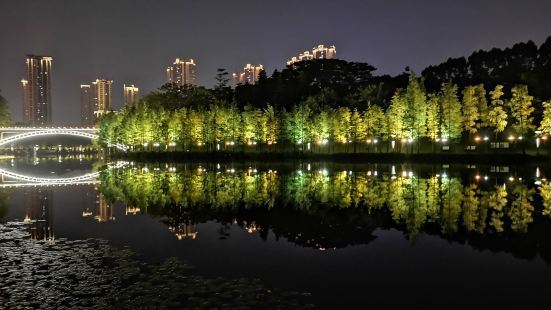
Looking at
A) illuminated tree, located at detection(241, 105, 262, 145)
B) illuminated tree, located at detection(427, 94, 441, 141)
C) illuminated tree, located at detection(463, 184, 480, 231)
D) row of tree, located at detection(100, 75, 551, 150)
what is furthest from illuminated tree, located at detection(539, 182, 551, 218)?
illuminated tree, located at detection(241, 105, 262, 145)

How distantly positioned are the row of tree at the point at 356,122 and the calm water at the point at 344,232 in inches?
1440

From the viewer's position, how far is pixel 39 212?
92.2 ft

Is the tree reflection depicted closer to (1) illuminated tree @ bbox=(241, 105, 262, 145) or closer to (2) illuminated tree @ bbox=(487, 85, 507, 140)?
(2) illuminated tree @ bbox=(487, 85, 507, 140)

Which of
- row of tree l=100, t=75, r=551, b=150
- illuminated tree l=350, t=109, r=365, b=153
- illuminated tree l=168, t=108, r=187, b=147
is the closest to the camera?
row of tree l=100, t=75, r=551, b=150

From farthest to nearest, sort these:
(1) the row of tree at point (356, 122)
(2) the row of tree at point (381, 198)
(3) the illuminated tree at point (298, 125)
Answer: (3) the illuminated tree at point (298, 125), (1) the row of tree at point (356, 122), (2) the row of tree at point (381, 198)

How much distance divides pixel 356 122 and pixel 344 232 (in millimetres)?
65559

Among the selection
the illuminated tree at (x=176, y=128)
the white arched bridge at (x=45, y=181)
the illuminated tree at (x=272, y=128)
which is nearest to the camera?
the white arched bridge at (x=45, y=181)

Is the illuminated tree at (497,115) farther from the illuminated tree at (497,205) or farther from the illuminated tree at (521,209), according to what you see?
the illuminated tree at (521,209)

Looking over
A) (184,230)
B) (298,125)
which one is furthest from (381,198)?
(298,125)

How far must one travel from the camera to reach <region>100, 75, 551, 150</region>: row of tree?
240ft

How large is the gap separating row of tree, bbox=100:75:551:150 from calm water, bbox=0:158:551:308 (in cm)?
3659

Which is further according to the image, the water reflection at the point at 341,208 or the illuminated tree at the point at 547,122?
the illuminated tree at the point at 547,122

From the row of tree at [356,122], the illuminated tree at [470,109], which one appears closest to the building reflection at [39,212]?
the row of tree at [356,122]

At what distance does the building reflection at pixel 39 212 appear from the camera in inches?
829
